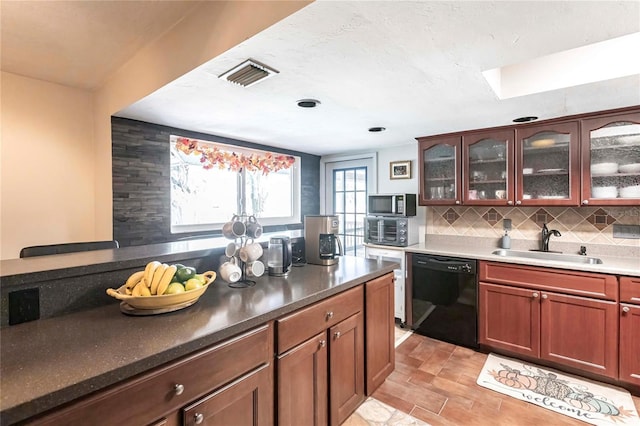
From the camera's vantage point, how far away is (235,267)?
5.20ft

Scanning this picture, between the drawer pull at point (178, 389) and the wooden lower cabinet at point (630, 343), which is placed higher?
the drawer pull at point (178, 389)

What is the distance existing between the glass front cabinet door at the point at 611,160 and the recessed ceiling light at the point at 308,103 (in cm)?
228

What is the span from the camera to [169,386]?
36.1 inches

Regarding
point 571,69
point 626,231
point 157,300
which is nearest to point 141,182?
point 157,300

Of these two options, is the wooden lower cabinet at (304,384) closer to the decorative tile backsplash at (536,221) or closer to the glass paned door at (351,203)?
the decorative tile backsplash at (536,221)

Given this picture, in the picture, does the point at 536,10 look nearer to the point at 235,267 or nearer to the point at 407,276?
the point at 235,267

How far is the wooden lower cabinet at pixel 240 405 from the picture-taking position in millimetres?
990

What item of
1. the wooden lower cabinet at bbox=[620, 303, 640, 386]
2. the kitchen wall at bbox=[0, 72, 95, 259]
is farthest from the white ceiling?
the wooden lower cabinet at bbox=[620, 303, 640, 386]

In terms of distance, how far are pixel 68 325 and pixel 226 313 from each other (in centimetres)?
55

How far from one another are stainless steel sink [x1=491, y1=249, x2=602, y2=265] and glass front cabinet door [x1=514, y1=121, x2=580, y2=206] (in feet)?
1.66

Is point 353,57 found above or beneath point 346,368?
above

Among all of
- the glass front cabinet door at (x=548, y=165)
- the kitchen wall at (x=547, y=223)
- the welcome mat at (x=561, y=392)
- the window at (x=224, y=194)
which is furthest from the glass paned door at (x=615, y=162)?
the window at (x=224, y=194)

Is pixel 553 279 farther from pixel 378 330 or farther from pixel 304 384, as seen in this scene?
pixel 304 384

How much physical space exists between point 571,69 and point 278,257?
90.3 inches
